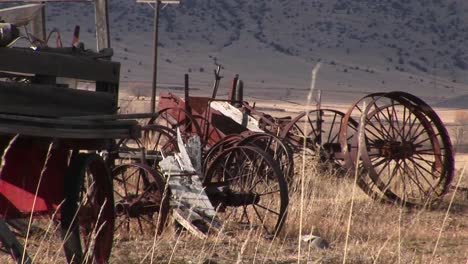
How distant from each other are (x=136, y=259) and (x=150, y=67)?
3925 cm

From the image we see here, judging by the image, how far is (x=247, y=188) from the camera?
30.1ft

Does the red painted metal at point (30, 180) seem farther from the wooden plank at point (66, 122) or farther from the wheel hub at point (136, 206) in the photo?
the wheel hub at point (136, 206)

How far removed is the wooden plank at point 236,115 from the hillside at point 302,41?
28.7 metres

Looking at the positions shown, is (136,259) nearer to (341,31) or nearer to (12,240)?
(12,240)

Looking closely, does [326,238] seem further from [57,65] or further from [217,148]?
[57,65]

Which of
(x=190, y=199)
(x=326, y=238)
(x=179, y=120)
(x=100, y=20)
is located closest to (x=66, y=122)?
(x=190, y=199)

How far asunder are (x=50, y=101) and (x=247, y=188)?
471 cm

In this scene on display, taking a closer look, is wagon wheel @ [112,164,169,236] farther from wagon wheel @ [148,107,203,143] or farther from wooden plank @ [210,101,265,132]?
wooden plank @ [210,101,265,132]

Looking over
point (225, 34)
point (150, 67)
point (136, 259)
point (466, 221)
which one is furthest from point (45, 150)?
point (225, 34)

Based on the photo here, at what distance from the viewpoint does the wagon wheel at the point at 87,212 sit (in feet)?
15.8

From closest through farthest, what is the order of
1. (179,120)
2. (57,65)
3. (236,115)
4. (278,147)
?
(57,65) < (278,147) < (179,120) < (236,115)

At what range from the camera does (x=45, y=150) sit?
4867mm

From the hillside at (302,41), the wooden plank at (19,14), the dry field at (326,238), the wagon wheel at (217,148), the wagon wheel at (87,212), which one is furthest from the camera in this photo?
the hillside at (302,41)

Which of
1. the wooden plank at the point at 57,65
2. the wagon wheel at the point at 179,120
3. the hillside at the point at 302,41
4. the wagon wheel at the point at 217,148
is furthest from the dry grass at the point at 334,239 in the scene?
the hillside at the point at 302,41
